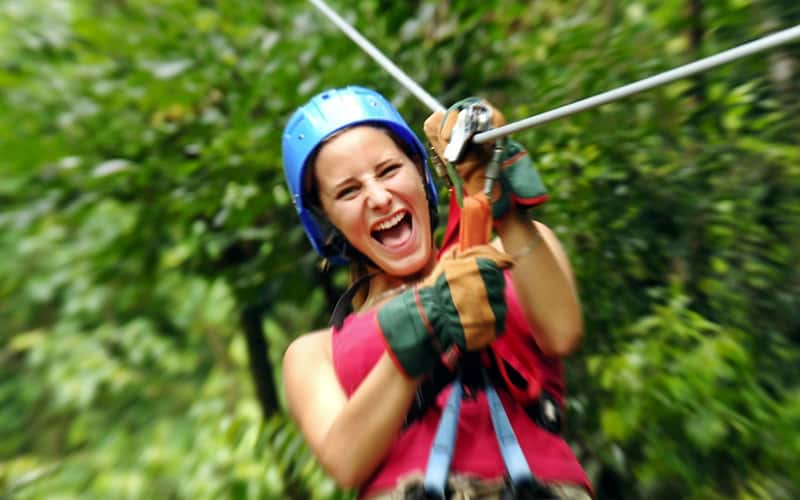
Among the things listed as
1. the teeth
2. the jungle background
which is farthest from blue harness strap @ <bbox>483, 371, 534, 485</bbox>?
the jungle background

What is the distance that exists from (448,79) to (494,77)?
188 mm

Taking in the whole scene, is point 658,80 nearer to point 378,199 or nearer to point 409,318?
point 409,318

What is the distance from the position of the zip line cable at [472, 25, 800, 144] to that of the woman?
0.14m

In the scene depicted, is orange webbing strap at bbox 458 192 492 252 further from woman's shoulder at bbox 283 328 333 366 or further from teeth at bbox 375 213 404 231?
woman's shoulder at bbox 283 328 333 366

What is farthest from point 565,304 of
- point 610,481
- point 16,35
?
point 16,35

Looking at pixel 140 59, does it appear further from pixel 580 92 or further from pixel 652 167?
pixel 652 167

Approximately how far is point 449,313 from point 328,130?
0.62m

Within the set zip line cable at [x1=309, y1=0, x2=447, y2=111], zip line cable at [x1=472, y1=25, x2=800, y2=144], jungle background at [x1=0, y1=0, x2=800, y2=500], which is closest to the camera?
zip line cable at [x1=472, y1=25, x2=800, y2=144]

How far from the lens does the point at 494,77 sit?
2.95 meters

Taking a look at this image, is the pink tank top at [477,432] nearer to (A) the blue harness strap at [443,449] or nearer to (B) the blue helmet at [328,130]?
(A) the blue harness strap at [443,449]

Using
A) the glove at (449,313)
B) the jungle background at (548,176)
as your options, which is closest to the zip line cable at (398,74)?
the glove at (449,313)

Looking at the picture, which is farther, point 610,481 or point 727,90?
point 610,481

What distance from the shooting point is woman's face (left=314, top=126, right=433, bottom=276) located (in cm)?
163

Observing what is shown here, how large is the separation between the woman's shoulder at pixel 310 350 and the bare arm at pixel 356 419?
0.29ft
